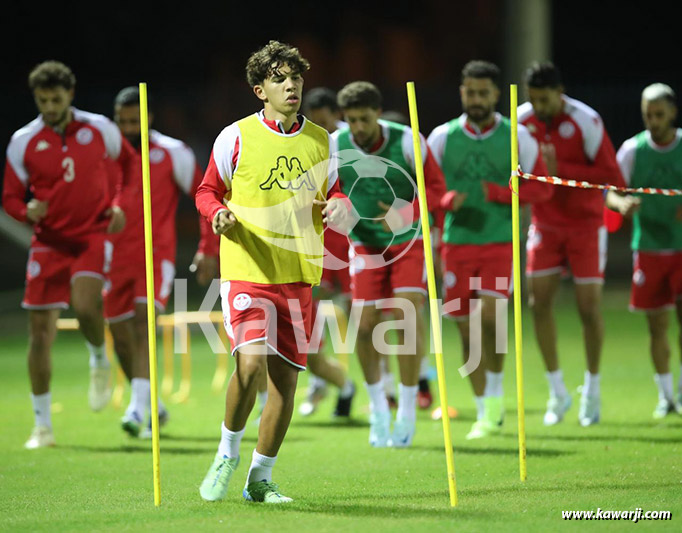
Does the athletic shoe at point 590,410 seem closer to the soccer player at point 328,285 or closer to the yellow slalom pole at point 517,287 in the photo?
the soccer player at point 328,285

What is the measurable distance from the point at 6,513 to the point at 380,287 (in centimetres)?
335

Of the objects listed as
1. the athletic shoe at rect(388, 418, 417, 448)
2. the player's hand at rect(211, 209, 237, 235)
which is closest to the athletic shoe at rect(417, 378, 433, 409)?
the athletic shoe at rect(388, 418, 417, 448)

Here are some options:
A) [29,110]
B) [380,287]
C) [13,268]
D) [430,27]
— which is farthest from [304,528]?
[430,27]

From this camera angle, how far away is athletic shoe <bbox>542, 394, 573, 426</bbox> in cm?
933

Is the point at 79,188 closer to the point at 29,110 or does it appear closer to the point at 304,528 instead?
the point at 304,528

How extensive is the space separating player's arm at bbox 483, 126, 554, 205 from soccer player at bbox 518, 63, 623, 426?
1.23ft

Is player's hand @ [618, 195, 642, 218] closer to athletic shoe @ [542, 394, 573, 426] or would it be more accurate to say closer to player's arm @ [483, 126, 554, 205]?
player's arm @ [483, 126, 554, 205]

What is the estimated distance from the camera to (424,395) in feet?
35.2

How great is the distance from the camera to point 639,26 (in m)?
30.3

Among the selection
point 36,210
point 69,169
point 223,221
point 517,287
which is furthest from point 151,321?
point 69,169

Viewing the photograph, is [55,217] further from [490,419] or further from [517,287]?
[517,287]

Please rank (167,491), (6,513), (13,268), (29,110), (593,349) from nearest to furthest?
(6,513)
(167,491)
(593,349)
(13,268)
(29,110)

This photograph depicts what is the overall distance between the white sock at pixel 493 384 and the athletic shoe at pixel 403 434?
0.85 m

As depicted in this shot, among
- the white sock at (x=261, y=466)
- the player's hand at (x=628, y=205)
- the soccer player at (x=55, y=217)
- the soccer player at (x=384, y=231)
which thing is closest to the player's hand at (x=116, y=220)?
the soccer player at (x=55, y=217)
